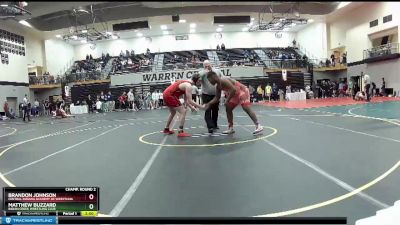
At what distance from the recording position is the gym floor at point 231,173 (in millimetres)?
3223

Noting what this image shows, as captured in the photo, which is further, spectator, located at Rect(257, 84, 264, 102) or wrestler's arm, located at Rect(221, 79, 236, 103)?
spectator, located at Rect(257, 84, 264, 102)

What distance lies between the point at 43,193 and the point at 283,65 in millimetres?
35018

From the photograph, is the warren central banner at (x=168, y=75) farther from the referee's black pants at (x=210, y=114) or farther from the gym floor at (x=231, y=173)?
the gym floor at (x=231, y=173)

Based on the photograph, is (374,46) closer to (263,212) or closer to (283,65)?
(283,65)

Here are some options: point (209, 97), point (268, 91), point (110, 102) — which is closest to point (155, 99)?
point (110, 102)

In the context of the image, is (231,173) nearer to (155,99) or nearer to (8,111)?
(155,99)

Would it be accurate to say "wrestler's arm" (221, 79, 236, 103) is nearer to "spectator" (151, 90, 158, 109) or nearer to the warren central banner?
"spectator" (151, 90, 158, 109)

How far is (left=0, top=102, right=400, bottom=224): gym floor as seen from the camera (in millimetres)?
3223

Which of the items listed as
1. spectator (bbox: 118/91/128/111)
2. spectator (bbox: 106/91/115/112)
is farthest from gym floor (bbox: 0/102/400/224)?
spectator (bbox: 106/91/115/112)

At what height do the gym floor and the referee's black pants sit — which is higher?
the referee's black pants

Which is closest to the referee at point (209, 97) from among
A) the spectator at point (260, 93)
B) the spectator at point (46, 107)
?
the spectator at point (260, 93)

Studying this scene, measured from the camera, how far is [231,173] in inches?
176

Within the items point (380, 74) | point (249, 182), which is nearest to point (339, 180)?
point (249, 182)

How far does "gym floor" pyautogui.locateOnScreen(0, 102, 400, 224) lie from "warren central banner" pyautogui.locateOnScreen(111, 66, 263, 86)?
24.5m
